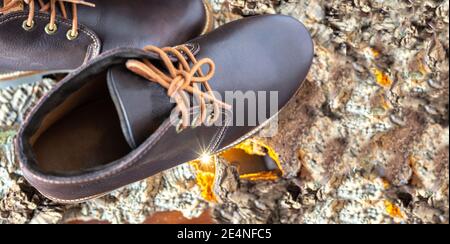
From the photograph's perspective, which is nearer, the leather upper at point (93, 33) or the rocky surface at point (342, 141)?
the leather upper at point (93, 33)

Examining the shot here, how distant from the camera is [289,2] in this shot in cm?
117

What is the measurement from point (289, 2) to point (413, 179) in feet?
2.08

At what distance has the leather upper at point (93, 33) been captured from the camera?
96cm

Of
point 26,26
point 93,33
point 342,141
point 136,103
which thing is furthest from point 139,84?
point 342,141

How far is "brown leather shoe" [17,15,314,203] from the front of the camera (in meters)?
0.80

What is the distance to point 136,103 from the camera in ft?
2.74

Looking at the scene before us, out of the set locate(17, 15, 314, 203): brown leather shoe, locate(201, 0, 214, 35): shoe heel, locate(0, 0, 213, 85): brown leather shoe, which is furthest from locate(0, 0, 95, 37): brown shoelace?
locate(201, 0, 214, 35): shoe heel

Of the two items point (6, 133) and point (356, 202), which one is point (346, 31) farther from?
point (6, 133)

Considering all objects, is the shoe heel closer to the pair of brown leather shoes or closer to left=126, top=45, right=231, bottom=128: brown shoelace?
the pair of brown leather shoes

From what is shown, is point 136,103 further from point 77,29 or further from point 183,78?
point 77,29

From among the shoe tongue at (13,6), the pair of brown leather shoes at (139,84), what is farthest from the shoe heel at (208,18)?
the shoe tongue at (13,6)

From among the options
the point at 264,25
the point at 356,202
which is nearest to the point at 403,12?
the point at 264,25

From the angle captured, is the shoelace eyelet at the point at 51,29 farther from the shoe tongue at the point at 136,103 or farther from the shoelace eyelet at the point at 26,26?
the shoe tongue at the point at 136,103

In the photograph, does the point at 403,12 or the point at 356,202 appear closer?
the point at 403,12
